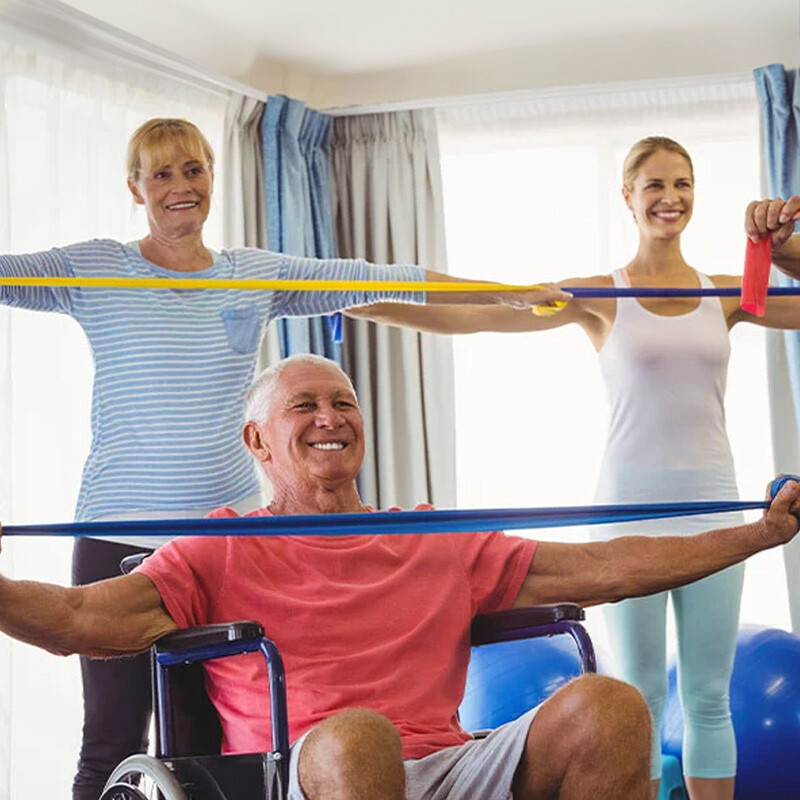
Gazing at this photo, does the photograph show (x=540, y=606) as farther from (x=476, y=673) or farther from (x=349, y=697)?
(x=476, y=673)

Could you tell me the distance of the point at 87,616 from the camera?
6.91ft

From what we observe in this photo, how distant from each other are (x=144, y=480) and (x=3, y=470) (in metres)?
0.94

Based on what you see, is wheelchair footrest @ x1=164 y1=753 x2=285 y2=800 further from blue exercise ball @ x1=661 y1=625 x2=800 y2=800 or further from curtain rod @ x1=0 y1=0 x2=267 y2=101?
curtain rod @ x1=0 y1=0 x2=267 y2=101

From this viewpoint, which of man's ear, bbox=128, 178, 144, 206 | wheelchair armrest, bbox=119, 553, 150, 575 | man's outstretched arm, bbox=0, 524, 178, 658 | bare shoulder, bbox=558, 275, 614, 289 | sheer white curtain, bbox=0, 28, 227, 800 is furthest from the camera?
sheer white curtain, bbox=0, 28, 227, 800

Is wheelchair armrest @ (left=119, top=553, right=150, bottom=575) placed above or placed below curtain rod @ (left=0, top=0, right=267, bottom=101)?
below

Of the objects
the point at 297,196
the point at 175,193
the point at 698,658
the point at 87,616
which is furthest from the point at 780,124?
the point at 87,616

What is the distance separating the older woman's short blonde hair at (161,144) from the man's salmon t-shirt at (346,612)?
2.95 ft

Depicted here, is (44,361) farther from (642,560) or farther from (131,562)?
(642,560)

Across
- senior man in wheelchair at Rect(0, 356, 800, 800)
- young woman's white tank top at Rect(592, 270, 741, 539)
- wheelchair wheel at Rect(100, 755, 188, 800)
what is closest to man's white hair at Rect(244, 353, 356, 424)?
senior man in wheelchair at Rect(0, 356, 800, 800)

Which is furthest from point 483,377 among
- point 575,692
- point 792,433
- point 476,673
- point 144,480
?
point 575,692

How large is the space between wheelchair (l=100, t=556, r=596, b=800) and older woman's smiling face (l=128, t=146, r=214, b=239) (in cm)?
84

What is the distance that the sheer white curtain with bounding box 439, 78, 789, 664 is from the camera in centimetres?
475

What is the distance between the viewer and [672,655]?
3.97 meters

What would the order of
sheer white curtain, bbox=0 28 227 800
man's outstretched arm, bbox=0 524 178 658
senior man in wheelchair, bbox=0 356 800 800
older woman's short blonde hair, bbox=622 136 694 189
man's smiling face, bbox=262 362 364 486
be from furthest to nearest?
sheer white curtain, bbox=0 28 227 800, older woman's short blonde hair, bbox=622 136 694 189, man's smiling face, bbox=262 362 364 486, man's outstretched arm, bbox=0 524 178 658, senior man in wheelchair, bbox=0 356 800 800
